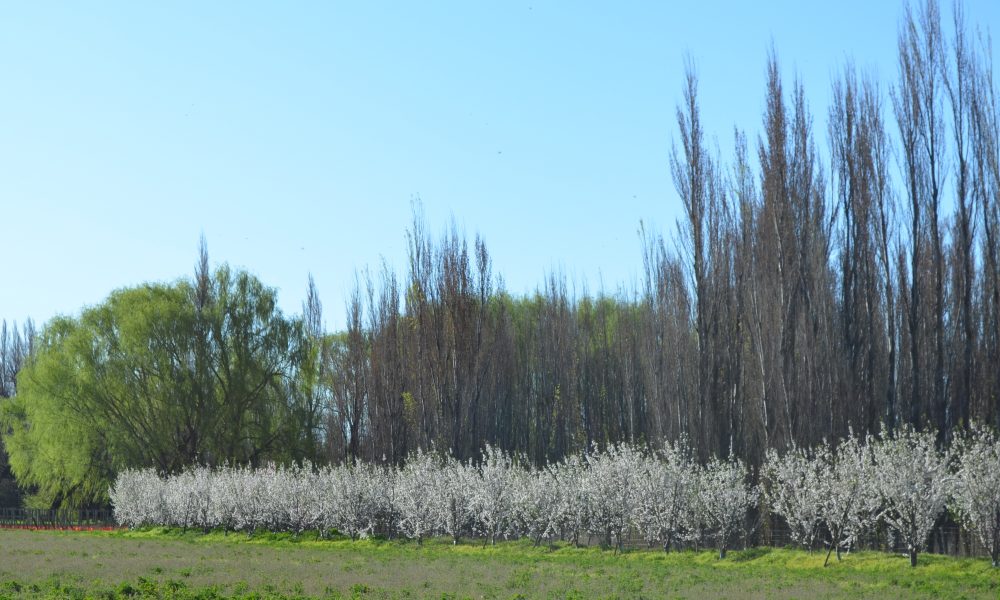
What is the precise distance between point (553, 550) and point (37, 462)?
29.1 m

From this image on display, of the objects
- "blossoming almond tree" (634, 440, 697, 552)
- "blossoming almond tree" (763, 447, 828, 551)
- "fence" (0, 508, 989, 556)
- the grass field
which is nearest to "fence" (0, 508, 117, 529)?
the grass field

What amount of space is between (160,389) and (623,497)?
1095 inches

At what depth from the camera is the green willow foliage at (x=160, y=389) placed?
1861 inches

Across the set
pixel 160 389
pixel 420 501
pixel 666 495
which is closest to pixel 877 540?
pixel 666 495

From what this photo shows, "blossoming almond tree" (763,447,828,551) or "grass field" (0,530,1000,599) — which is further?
"blossoming almond tree" (763,447,828,551)

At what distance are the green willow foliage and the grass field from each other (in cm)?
1785

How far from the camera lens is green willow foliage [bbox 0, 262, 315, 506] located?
4728 cm

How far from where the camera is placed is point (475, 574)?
68.8 feet

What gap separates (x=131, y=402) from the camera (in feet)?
158

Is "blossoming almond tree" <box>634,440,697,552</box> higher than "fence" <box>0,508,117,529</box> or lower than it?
higher

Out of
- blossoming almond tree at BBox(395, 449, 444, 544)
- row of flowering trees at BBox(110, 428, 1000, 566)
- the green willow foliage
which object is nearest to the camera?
row of flowering trees at BBox(110, 428, 1000, 566)

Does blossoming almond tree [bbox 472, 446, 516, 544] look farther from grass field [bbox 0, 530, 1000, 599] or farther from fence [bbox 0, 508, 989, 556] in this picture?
fence [bbox 0, 508, 989, 556]

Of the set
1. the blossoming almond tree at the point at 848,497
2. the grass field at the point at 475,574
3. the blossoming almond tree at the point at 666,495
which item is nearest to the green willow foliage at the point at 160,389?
the grass field at the point at 475,574

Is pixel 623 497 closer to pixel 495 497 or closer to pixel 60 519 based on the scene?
pixel 495 497
